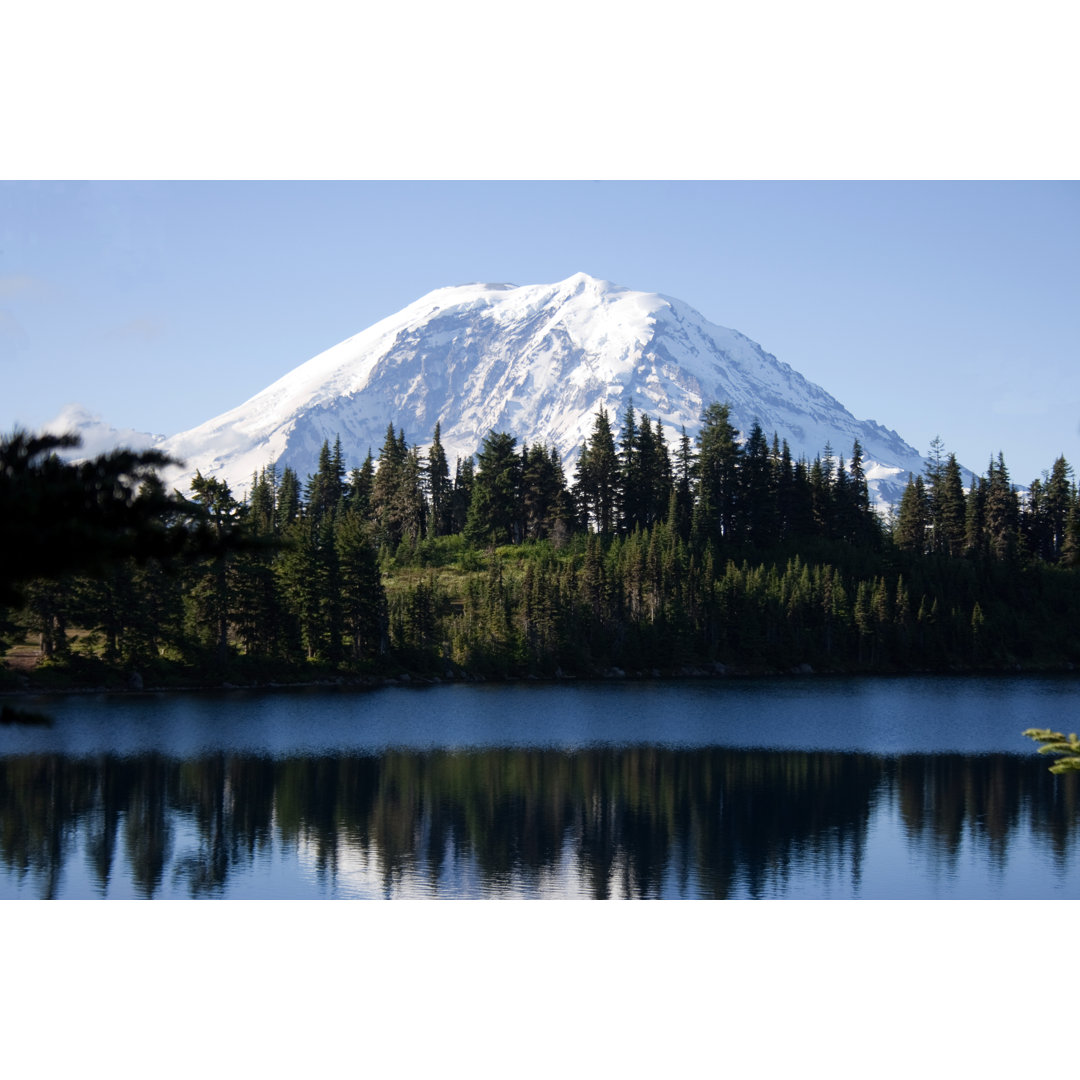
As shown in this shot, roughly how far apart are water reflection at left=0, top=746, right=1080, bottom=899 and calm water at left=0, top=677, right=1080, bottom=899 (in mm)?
116

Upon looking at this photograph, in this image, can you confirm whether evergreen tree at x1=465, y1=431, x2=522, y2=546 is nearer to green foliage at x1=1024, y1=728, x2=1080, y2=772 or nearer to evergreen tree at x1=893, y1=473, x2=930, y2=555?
evergreen tree at x1=893, y1=473, x2=930, y2=555

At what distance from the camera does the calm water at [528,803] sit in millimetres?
29266

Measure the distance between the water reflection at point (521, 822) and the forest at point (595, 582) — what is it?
1828 cm

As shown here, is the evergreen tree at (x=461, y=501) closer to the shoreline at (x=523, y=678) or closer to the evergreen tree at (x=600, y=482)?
the evergreen tree at (x=600, y=482)

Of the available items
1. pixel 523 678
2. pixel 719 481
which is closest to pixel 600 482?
pixel 719 481

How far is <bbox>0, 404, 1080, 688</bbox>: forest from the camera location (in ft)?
232

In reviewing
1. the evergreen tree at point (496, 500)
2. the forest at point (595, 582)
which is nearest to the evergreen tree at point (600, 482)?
the forest at point (595, 582)

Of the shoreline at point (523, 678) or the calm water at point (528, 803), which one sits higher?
the shoreline at point (523, 678)

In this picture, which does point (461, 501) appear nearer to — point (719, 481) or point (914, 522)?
point (719, 481)

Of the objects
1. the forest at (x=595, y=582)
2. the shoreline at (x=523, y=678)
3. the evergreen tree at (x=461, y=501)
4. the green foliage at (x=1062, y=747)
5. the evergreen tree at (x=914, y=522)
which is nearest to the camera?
the green foliage at (x=1062, y=747)

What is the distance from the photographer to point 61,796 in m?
37.3

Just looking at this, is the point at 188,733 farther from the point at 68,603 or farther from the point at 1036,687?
the point at 1036,687

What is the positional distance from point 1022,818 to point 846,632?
2260 inches

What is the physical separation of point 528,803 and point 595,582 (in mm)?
50360
